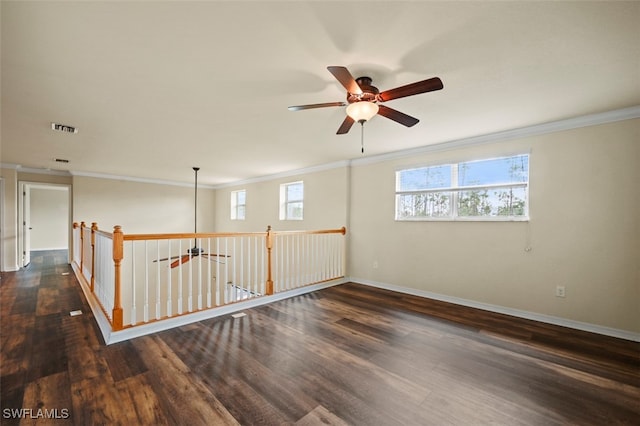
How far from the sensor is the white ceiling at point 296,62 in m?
1.52

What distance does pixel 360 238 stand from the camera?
4.95 meters

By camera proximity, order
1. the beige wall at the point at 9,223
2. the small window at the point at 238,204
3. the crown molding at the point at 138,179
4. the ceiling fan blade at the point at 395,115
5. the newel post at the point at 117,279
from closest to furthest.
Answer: the ceiling fan blade at the point at 395,115 < the newel post at the point at 117,279 < the beige wall at the point at 9,223 < the crown molding at the point at 138,179 < the small window at the point at 238,204

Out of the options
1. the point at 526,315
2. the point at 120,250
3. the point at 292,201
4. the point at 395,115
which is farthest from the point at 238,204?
the point at 526,315

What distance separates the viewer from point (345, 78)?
5.78ft

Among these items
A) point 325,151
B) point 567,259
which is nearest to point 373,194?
point 325,151

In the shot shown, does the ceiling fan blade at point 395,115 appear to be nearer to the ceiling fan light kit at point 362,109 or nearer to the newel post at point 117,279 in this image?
the ceiling fan light kit at point 362,109

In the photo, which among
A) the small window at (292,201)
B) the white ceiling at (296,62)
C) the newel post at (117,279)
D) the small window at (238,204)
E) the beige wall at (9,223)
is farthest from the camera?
the small window at (238,204)

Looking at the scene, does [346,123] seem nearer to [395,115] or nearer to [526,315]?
[395,115]

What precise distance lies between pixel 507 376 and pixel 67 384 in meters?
3.18

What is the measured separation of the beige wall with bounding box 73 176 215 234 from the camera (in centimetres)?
648

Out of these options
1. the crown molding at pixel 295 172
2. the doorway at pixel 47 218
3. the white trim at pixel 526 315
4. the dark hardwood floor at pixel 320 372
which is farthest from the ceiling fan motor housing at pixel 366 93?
the doorway at pixel 47 218

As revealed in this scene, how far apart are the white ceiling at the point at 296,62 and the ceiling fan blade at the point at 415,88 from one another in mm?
212

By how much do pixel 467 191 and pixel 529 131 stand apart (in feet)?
3.22

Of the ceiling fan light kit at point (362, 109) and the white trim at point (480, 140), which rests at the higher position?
the white trim at point (480, 140)
